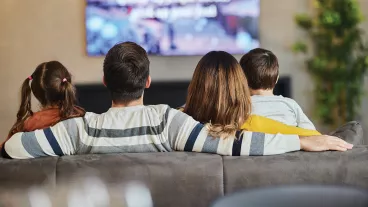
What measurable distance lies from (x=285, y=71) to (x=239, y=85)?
311 centimetres

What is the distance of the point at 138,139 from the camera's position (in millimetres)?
1752

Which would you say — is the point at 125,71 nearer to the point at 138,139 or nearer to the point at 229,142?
the point at 138,139

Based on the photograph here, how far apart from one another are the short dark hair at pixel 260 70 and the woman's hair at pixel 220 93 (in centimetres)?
56

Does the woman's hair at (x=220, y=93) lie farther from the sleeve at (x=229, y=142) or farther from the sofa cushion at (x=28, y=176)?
the sofa cushion at (x=28, y=176)

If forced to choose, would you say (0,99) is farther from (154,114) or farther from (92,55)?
(154,114)

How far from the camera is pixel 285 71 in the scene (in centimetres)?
497

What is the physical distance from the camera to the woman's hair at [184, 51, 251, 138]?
1910 millimetres

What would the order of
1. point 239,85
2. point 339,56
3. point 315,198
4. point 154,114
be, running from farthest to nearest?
point 339,56, point 239,85, point 154,114, point 315,198

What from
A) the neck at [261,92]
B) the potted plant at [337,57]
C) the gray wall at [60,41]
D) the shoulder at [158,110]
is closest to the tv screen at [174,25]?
the gray wall at [60,41]

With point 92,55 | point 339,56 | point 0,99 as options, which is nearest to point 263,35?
point 339,56

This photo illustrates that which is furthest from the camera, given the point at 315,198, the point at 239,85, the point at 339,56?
the point at 339,56

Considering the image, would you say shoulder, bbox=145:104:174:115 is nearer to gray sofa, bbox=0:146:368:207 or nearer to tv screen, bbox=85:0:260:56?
gray sofa, bbox=0:146:368:207

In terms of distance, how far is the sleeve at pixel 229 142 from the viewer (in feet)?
5.58

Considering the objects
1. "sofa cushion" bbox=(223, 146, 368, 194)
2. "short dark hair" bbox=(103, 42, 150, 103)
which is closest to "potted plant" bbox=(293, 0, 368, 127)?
"short dark hair" bbox=(103, 42, 150, 103)
